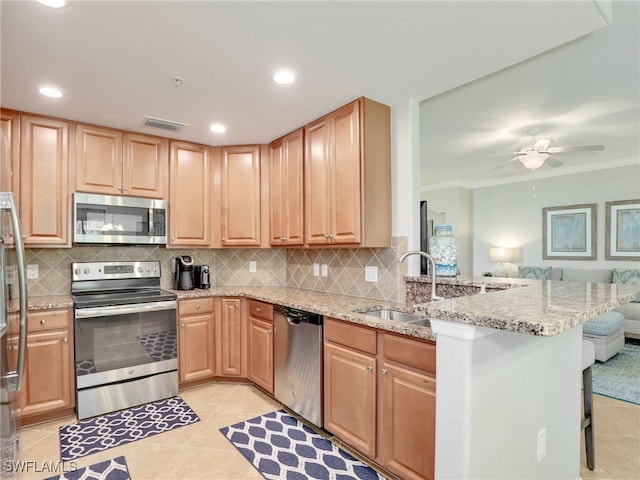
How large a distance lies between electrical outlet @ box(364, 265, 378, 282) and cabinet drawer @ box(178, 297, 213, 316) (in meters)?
1.41

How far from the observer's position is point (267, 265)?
12.9 feet

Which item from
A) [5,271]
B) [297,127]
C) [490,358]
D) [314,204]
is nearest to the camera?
[490,358]

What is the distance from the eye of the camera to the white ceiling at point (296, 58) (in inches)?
64.7

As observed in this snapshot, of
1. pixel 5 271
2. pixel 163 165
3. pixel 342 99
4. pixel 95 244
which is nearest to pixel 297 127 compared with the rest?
pixel 342 99

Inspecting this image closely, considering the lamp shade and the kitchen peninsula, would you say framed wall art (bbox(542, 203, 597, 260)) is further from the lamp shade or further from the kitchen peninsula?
the kitchen peninsula

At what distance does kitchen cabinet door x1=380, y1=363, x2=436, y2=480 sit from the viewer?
171 cm

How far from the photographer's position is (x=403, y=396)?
1.85 meters

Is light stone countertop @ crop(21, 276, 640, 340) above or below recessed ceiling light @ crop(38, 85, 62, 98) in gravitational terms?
below

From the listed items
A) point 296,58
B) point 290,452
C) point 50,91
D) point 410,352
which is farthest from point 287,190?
point 290,452

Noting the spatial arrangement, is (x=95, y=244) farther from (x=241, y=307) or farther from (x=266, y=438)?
(x=266, y=438)

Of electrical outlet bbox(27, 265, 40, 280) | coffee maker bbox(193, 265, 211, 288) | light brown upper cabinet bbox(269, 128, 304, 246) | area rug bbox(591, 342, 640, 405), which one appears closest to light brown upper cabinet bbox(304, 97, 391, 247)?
light brown upper cabinet bbox(269, 128, 304, 246)

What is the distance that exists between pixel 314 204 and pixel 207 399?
1823 millimetres

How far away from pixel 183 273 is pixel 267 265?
0.87 metres

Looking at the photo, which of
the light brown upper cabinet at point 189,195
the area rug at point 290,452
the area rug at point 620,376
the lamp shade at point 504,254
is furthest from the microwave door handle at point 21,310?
the lamp shade at point 504,254
